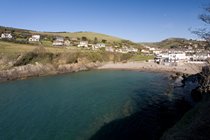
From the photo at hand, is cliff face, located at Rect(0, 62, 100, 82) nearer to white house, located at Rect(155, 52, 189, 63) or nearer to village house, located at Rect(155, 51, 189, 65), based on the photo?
village house, located at Rect(155, 51, 189, 65)

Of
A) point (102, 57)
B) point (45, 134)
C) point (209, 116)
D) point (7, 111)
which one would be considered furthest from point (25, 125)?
point (102, 57)

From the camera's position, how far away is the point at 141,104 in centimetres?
4412

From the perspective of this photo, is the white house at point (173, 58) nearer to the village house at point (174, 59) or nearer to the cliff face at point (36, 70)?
the village house at point (174, 59)

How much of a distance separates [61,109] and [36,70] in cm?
5085

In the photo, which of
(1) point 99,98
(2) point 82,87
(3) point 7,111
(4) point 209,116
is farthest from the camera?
(2) point 82,87

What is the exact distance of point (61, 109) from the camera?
42.3m

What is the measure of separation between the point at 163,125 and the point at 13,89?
42.7 meters

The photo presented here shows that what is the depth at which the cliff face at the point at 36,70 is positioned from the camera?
79.4 metres

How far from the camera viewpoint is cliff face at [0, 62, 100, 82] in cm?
7941

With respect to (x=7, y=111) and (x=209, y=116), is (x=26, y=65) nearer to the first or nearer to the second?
(x=7, y=111)

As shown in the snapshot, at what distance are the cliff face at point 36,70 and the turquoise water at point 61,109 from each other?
15235 millimetres

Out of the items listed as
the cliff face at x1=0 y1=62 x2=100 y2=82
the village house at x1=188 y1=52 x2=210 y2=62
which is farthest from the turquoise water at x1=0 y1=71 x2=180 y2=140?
the cliff face at x1=0 y1=62 x2=100 y2=82

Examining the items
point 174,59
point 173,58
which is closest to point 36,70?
point 174,59

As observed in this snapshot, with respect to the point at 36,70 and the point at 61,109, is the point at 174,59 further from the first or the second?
the point at 61,109
